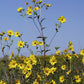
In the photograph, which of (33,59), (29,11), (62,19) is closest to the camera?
(62,19)

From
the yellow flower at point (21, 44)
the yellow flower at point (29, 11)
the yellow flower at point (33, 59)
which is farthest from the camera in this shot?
the yellow flower at point (21, 44)

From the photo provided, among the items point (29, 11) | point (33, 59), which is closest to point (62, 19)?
point (29, 11)

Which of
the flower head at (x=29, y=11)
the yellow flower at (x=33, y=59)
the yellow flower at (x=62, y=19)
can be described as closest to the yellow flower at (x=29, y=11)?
the flower head at (x=29, y=11)

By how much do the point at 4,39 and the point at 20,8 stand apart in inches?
32.6

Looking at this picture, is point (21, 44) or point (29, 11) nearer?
point (29, 11)

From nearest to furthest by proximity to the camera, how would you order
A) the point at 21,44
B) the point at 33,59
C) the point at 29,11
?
the point at 29,11
the point at 33,59
the point at 21,44

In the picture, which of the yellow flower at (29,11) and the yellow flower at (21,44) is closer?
the yellow flower at (29,11)

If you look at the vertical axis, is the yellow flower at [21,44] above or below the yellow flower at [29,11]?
below

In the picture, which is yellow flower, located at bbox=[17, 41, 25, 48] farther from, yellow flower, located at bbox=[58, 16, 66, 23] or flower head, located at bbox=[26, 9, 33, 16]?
yellow flower, located at bbox=[58, 16, 66, 23]

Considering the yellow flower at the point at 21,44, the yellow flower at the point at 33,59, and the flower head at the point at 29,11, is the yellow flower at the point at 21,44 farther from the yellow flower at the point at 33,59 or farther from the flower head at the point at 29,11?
the flower head at the point at 29,11

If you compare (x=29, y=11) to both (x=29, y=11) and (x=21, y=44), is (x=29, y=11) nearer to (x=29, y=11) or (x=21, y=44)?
(x=29, y=11)

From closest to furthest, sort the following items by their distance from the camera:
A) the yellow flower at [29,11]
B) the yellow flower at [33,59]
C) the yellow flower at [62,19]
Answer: the yellow flower at [62,19] → the yellow flower at [29,11] → the yellow flower at [33,59]

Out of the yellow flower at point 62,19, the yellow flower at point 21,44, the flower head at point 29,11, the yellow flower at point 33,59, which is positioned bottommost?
the yellow flower at point 33,59

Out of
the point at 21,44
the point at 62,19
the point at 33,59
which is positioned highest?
the point at 62,19
